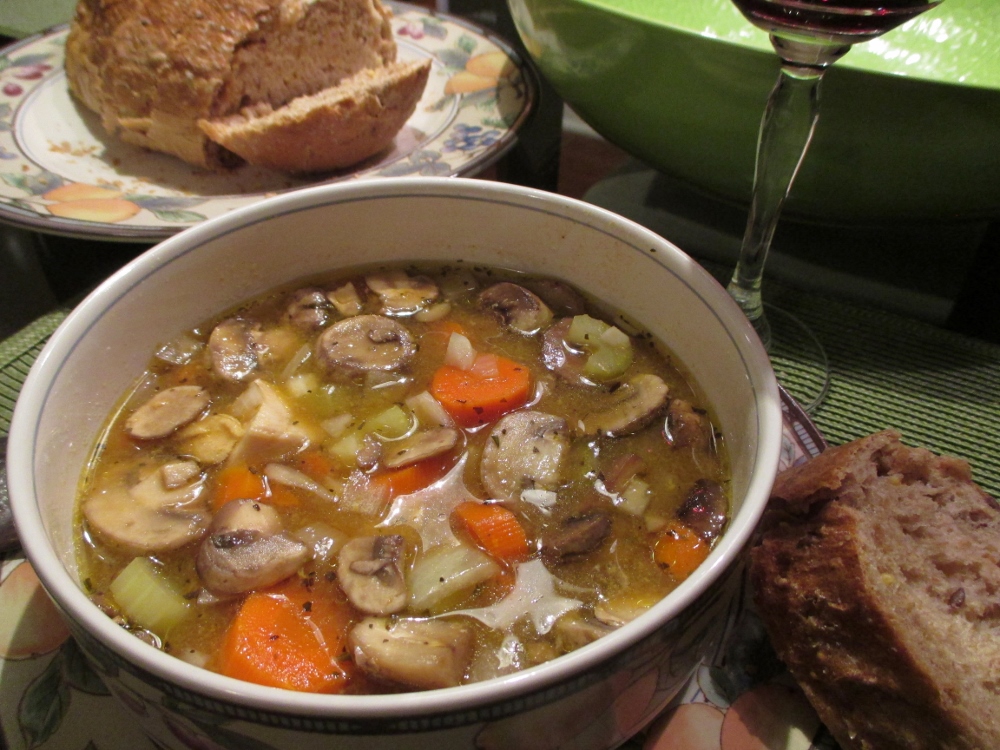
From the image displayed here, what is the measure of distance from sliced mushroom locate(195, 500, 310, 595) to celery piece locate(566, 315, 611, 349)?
2.31ft

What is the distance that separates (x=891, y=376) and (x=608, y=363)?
90cm

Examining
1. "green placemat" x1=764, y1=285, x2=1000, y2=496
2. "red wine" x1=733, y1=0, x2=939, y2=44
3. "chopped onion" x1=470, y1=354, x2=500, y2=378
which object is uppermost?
"red wine" x1=733, y1=0, x2=939, y2=44

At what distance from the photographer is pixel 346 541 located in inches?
49.9

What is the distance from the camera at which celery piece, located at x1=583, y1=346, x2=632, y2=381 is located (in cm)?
155

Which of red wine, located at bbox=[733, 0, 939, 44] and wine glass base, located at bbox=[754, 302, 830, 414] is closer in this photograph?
red wine, located at bbox=[733, 0, 939, 44]

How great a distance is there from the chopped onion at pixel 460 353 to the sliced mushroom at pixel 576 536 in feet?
1.45

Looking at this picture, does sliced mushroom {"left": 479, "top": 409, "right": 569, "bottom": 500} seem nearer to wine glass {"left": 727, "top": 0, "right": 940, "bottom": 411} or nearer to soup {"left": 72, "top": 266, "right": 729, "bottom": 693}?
soup {"left": 72, "top": 266, "right": 729, "bottom": 693}

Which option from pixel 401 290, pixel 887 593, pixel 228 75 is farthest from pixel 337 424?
pixel 228 75

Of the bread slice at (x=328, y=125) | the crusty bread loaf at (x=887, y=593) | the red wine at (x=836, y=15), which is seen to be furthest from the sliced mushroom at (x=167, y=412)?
the red wine at (x=836, y=15)

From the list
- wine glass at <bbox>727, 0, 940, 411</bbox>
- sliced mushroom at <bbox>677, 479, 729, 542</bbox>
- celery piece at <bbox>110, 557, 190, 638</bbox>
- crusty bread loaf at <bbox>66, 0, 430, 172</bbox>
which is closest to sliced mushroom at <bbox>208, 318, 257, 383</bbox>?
celery piece at <bbox>110, 557, 190, 638</bbox>

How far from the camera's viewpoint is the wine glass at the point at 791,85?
1.33m

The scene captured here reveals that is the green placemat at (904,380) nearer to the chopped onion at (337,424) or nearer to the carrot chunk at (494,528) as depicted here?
the carrot chunk at (494,528)

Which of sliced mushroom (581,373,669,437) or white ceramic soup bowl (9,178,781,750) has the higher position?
white ceramic soup bowl (9,178,781,750)

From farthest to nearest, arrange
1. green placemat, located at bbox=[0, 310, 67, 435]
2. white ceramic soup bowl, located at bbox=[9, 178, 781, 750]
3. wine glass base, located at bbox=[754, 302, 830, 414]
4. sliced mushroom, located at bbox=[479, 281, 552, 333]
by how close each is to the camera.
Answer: wine glass base, located at bbox=[754, 302, 830, 414] → green placemat, located at bbox=[0, 310, 67, 435] → sliced mushroom, located at bbox=[479, 281, 552, 333] → white ceramic soup bowl, located at bbox=[9, 178, 781, 750]
